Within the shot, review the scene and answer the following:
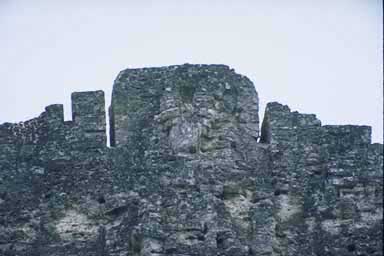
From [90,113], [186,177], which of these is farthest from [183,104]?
[90,113]

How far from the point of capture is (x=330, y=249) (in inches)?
1965

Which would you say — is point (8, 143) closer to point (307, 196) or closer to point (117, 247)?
point (117, 247)

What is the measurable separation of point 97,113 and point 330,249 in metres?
6.11

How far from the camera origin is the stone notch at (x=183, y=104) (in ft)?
167

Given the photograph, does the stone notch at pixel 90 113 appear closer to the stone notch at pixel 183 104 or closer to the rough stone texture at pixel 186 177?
the rough stone texture at pixel 186 177

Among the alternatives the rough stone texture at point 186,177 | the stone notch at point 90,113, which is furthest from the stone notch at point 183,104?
the stone notch at point 90,113

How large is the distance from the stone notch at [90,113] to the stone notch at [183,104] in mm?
293

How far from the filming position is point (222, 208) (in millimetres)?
50125

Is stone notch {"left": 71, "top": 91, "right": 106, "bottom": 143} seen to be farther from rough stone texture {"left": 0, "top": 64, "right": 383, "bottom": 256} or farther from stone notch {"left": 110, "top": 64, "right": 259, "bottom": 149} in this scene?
stone notch {"left": 110, "top": 64, "right": 259, "bottom": 149}

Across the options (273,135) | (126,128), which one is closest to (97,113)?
(126,128)

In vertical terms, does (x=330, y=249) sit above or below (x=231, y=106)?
below

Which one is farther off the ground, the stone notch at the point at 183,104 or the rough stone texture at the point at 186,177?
the stone notch at the point at 183,104

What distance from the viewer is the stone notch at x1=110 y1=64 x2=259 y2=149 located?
51000 millimetres

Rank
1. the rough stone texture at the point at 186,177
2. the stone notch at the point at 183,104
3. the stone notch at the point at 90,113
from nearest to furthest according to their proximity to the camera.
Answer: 1. the rough stone texture at the point at 186,177
2. the stone notch at the point at 183,104
3. the stone notch at the point at 90,113
